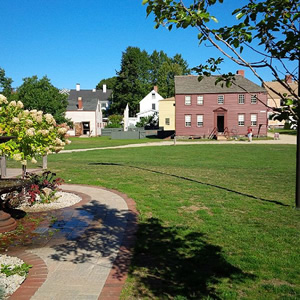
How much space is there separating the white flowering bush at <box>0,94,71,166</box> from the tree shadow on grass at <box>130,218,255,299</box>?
3.12 meters

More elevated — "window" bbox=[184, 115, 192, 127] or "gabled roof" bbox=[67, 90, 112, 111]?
"gabled roof" bbox=[67, 90, 112, 111]

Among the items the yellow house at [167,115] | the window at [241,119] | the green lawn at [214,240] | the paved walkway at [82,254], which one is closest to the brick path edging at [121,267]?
the paved walkway at [82,254]

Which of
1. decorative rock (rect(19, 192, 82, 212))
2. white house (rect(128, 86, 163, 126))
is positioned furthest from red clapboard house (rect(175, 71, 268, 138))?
decorative rock (rect(19, 192, 82, 212))

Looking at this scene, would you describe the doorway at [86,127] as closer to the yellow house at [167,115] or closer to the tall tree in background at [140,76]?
the yellow house at [167,115]

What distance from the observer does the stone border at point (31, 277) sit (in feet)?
12.7

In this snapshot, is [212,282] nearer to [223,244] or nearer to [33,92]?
[223,244]

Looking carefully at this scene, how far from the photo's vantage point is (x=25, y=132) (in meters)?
6.93

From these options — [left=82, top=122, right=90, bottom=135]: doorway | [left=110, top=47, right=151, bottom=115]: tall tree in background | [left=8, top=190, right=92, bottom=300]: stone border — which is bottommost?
[left=8, top=190, right=92, bottom=300]: stone border

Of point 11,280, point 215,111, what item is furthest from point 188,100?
point 11,280

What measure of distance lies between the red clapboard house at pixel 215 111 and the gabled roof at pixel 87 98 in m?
19.6

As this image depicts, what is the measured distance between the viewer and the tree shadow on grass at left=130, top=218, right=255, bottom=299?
400 cm

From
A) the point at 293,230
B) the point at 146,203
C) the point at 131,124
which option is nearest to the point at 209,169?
the point at 146,203

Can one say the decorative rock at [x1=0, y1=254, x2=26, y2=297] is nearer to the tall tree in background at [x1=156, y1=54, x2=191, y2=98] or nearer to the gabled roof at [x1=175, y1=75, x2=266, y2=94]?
the gabled roof at [x1=175, y1=75, x2=266, y2=94]

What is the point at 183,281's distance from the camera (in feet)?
13.9
